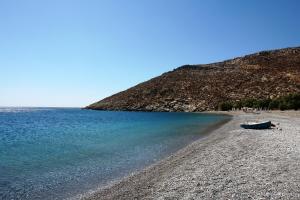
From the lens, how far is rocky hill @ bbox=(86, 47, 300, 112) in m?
114

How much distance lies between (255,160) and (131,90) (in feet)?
451

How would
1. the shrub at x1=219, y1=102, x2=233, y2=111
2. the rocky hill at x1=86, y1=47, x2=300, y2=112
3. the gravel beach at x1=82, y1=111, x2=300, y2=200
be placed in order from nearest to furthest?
the gravel beach at x1=82, y1=111, x2=300, y2=200
the shrub at x1=219, y1=102, x2=233, y2=111
the rocky hill at x1=86, y1=47, x2=300, y2=112

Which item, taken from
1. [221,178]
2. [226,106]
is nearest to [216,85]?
[226,106]

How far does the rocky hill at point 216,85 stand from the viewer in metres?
114

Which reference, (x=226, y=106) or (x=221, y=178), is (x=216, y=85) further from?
(x=221, y=178)

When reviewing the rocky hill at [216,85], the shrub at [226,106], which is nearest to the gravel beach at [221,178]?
the shrub at [226,106]

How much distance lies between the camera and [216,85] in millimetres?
130000

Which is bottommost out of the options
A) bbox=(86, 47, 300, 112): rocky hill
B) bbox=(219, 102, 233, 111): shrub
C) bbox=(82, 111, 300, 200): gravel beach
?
bbox=(82, 111, 300, 200): gravel beach

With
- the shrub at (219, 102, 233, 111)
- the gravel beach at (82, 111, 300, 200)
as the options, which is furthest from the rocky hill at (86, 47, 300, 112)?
the gravel beach at (82, 111, 300, 200)

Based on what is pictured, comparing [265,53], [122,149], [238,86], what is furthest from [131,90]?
[122,149]

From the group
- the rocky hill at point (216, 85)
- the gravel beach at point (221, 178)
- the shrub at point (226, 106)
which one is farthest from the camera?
the rocky hill at point (216, 85)

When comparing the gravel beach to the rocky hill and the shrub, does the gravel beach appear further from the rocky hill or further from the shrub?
the rocky hill

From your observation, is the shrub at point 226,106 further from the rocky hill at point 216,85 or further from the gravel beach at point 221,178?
the gravel beach at point 221,178

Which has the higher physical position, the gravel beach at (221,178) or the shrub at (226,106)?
the shrub at (226,106)
